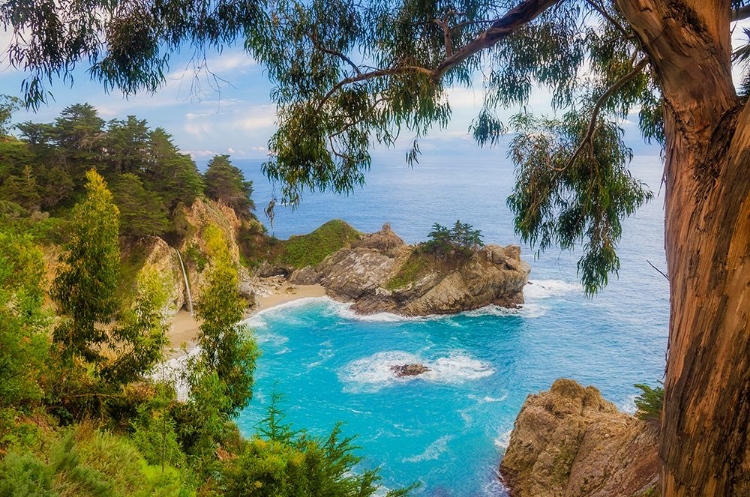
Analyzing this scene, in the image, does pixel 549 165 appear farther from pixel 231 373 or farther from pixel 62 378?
pixel 62 378

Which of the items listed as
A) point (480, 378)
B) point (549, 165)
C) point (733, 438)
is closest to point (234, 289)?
point (549, 165)

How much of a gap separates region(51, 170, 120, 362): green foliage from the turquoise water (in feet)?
33.6

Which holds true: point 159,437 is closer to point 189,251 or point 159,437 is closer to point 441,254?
point 189,251

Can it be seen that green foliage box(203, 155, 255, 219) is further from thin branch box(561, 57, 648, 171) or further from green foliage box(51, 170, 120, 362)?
thin branch box(561, 57, 648, 171)

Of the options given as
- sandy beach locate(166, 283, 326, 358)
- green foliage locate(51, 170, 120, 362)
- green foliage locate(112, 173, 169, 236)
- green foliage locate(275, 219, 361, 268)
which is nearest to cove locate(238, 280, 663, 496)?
sandy beach locate(166, 283, 326, 358)

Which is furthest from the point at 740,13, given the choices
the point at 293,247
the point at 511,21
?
the point at 293,247

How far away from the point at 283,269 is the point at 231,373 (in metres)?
28.4

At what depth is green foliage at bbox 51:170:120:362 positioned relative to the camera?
7.58 meters

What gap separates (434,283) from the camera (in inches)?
1200

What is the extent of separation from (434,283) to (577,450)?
19.0m

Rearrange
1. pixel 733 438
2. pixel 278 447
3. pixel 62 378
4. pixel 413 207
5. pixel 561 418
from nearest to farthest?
pixel 733 438 < pixel 278 447 < pixel 62 378 < pixel 561 418 < pixel 413 207

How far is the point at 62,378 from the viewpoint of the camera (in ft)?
27.2

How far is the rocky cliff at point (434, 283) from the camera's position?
→ 29.8m

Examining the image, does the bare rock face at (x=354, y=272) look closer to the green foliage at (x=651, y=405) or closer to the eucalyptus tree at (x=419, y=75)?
the green foliage at (x=651, y=405)
